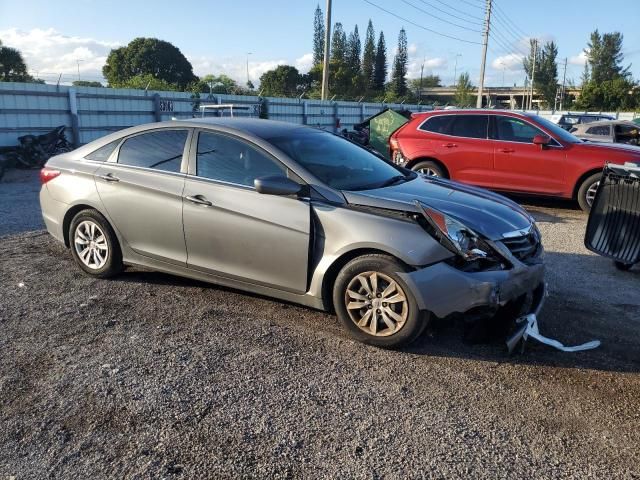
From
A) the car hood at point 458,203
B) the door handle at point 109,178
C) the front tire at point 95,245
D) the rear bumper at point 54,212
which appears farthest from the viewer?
the rear bumper at point 54,212

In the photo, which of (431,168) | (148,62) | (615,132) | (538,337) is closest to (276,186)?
(538,337)

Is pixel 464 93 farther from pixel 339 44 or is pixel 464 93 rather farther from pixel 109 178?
pixel 109 178

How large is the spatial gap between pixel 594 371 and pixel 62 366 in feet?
11.7

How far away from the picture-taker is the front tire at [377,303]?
3.95 meters

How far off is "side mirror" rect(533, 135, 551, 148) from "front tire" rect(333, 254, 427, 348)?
6.63 m

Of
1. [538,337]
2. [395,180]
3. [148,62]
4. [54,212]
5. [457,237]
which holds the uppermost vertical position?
[148,62]

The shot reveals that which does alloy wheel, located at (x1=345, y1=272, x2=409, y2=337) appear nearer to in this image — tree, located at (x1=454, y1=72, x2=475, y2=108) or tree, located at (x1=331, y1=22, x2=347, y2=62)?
tree, located at (x1=454, y1=72, x2=475, y2=108)

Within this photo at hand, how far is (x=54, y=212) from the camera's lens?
→ 5.73 metres

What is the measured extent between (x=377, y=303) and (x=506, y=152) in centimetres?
678

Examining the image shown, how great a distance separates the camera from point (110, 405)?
3.34 meters

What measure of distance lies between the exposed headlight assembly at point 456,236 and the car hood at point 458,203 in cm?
8

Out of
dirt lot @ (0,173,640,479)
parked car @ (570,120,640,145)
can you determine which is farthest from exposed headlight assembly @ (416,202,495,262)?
parked car @ (570,120,640,145)

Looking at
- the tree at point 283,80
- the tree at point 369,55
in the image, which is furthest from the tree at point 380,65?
the tree at point 283,80

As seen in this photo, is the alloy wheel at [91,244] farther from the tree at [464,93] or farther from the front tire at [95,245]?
the tree at [464,93]
